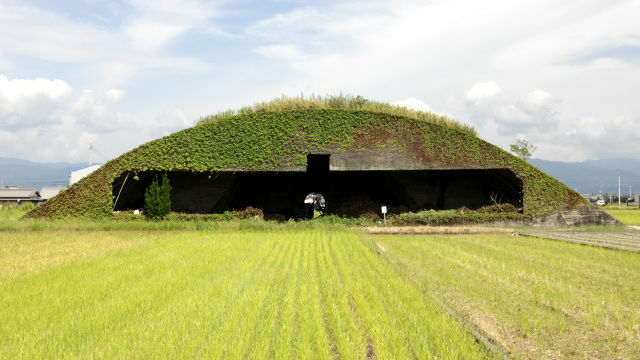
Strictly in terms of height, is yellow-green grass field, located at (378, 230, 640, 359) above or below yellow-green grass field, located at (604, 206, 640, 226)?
below

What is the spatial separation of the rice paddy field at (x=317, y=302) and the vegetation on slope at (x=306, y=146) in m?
8.50

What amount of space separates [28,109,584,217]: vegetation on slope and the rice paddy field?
8.50 m

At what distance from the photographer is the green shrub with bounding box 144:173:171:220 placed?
20391 mm

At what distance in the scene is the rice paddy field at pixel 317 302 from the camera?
502 centimetres

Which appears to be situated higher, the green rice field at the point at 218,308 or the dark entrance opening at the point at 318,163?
the dark entrance opening at the point at 318,163

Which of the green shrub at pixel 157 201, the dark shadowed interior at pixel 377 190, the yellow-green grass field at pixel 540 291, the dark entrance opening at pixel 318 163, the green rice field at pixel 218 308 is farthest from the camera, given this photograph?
the dark entrance opening at pixel 318 163

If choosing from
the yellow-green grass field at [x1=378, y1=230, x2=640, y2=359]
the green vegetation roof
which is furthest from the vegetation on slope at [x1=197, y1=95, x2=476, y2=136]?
the yellow-green grass field at [x1=378, y1=230, x2=640, y2=359]

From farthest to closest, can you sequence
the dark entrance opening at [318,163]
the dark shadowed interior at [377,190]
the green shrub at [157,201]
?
the dark entrance opening at [318,163] < the dark shadowed interior at [377,190] < the green shrub at [157,201]

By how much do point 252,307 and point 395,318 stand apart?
2.15 meters

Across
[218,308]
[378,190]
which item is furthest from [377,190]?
[218,308]

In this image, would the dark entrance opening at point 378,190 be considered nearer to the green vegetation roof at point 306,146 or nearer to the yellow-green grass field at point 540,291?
the green vegetation roof at point 306,146

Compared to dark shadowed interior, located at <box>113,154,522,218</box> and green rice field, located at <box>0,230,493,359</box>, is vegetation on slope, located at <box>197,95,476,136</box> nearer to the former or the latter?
dark shadowed interior, located at <box>113,154,522,218</box>

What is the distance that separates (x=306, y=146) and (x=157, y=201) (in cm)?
769

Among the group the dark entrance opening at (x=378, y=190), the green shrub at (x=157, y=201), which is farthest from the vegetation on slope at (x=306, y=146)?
the green shrub at (x=157, y=201)
